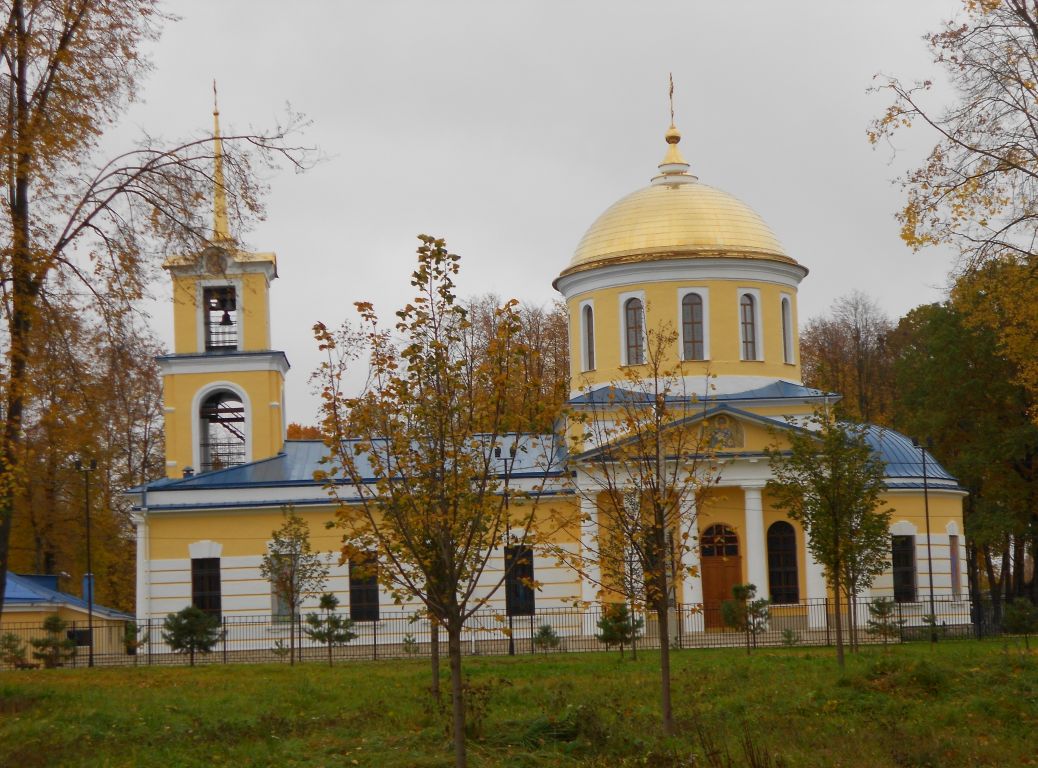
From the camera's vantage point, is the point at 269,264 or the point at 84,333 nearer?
the point at 84,333

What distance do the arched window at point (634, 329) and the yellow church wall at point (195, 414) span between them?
971cm

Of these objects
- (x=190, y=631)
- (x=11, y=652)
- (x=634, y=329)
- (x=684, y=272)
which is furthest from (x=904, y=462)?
(x=11, y=652)

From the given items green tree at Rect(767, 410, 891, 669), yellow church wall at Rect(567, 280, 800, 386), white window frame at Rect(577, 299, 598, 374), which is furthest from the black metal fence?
white window frame at Rect(577, 299, 598, 374)

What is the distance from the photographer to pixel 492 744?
16.3m

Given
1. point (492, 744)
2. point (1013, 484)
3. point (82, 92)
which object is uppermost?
point (82, 92)

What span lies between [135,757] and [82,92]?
8.81 metres

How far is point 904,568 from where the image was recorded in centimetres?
3900

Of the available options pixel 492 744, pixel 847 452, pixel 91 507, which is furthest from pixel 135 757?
pixel 91 507

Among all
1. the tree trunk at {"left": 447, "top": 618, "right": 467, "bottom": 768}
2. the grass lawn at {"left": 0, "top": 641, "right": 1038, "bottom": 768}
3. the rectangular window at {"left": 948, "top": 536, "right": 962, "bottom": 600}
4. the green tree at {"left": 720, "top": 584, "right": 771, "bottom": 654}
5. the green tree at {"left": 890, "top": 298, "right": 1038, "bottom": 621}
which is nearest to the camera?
the tree trunk at {"left": 447, "top": 618, "right": 467, "bottom": 768}

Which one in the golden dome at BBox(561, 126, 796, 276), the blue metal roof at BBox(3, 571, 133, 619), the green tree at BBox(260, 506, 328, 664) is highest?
the golden dome at BBox(561, 126, 796, 276)

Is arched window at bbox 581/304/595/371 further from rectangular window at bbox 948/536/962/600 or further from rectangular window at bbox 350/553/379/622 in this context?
rectangular window at bbox 948/536/962/600

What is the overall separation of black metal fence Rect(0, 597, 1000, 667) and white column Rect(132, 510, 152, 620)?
90 centimetres

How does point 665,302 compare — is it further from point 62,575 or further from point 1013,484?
point 62,575

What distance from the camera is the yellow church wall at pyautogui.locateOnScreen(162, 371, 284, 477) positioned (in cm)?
4078
